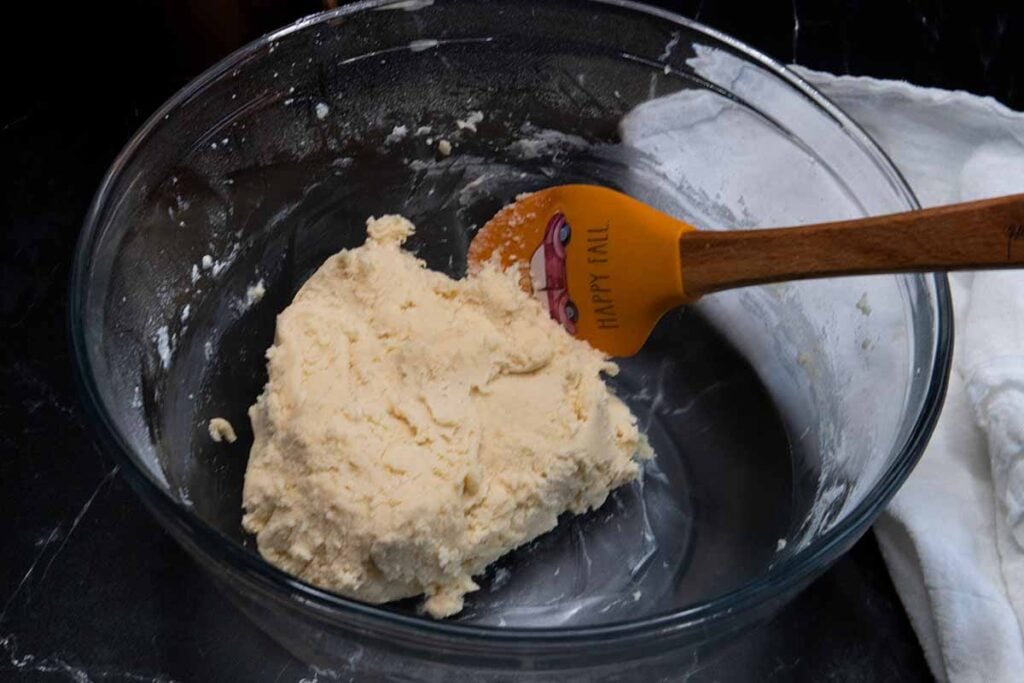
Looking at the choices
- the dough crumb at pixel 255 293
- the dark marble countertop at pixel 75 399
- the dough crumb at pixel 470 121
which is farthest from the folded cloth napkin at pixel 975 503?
A: the dough crumb at pixel 255 293

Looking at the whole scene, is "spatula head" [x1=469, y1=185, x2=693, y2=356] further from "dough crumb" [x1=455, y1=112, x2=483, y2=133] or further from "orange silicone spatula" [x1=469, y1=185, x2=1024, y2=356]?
"dough crumb" [x1=455, y1=112, x2=483, y2=133]

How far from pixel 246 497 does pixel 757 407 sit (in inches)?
23.8

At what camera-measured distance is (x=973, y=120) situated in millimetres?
1354

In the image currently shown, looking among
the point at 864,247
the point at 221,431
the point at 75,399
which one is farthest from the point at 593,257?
the point at 75,399

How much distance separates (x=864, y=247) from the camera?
0.93 metres

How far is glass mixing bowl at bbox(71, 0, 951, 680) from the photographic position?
105 cm

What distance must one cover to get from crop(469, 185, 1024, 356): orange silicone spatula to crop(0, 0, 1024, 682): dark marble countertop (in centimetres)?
36

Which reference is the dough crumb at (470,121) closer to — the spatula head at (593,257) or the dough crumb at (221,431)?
the spatula head at (593,257)

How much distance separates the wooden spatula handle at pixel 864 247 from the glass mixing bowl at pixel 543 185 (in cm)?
14

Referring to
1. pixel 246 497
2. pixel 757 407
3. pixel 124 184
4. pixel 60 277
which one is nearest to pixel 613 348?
pixel 757 407

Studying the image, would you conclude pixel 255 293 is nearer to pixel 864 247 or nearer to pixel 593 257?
pixel 593 257

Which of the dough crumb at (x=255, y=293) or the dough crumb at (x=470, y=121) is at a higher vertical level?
the dough crumb at (x=470, y=121)

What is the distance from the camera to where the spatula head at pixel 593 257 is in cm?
112

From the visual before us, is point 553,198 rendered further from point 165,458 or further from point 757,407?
point 165,458
